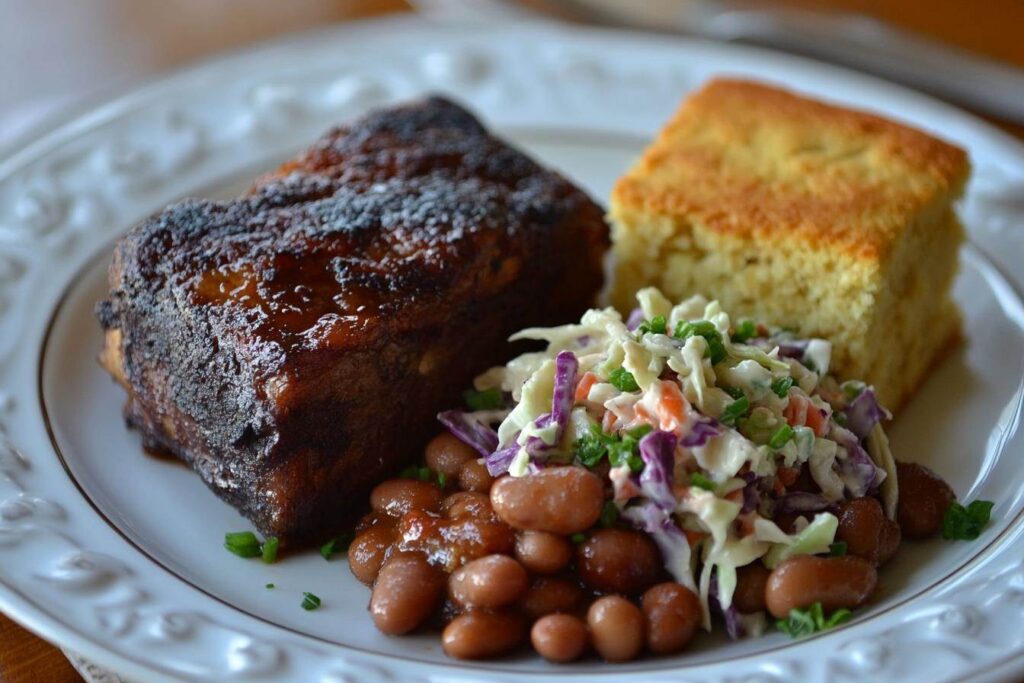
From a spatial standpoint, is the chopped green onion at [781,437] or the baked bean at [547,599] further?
the chopped green onion at [781,437]

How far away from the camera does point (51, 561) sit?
3119 millimetres

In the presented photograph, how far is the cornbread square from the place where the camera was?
12.9 ft

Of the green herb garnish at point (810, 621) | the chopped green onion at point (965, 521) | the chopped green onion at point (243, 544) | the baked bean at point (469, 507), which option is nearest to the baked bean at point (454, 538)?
the baked bean at point (469, 507)

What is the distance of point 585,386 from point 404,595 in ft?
2.78

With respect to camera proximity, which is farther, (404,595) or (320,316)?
(320,316)

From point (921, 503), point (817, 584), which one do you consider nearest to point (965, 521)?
point (921, 503)

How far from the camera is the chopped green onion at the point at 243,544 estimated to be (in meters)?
3.44

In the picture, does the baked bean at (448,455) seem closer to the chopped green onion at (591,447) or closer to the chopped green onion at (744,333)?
the chopped green onion at (591,447)

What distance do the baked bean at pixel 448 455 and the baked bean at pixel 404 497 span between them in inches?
2.7

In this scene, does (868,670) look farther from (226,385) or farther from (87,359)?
(87,359)

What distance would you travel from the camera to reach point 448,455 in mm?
3568

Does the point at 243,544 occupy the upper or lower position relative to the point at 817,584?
lower

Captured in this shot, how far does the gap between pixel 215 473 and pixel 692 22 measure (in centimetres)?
408

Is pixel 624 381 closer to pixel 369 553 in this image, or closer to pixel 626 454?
pixel 626 454
